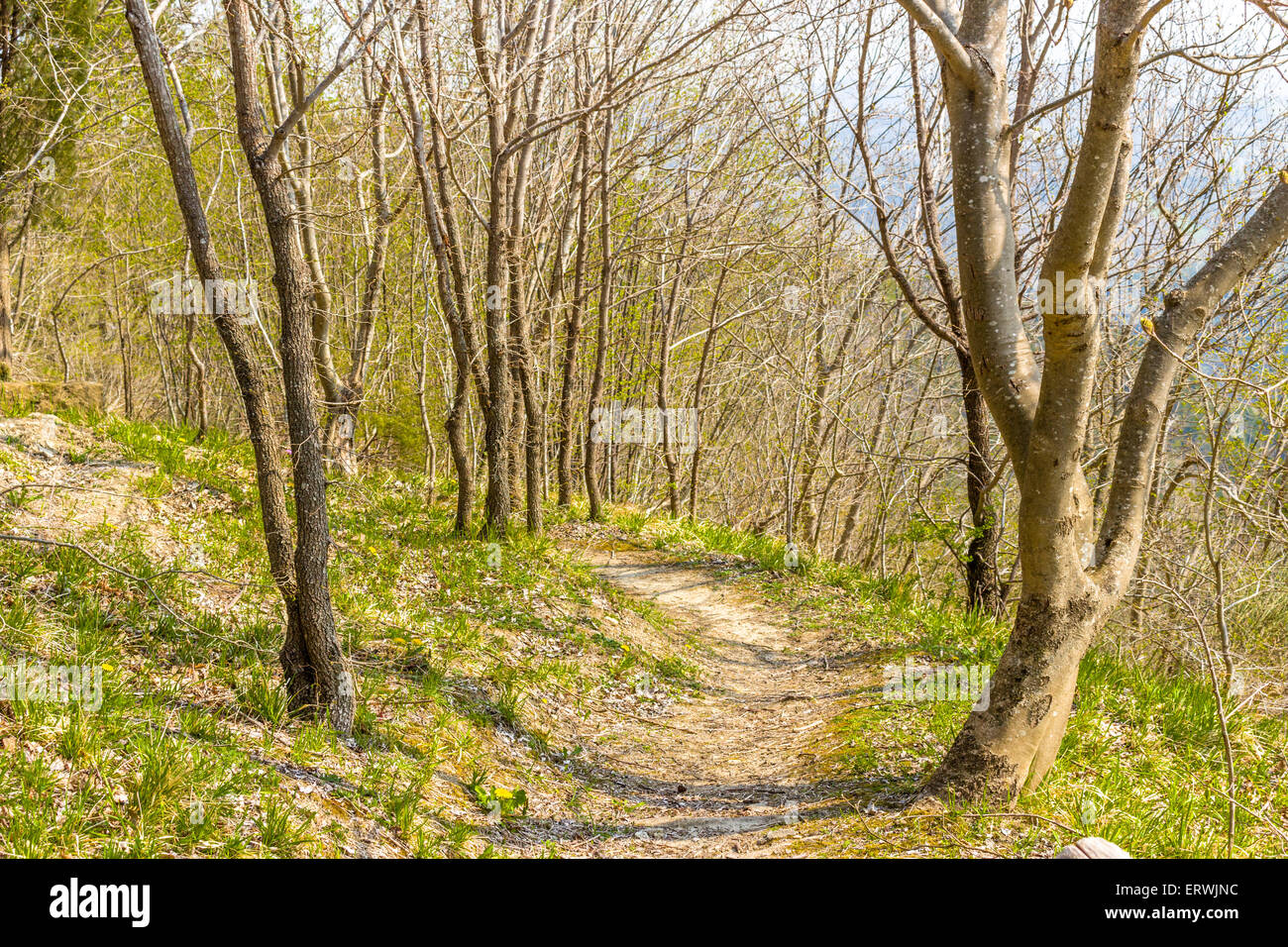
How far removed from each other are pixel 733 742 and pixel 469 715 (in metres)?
1.96

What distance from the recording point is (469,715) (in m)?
5.29

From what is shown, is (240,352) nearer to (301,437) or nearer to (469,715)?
(301,437)

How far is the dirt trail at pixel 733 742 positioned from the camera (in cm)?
443

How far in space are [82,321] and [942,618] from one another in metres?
21.5

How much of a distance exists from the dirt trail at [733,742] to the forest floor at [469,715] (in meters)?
0.03

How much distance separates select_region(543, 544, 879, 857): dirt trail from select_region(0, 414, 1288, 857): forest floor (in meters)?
0.03

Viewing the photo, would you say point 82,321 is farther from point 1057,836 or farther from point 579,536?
point 1057,836

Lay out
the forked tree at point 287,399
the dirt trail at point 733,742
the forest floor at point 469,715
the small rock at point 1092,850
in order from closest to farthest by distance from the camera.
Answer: the small rock at point 1092,850
the forest floor at point 469,715
the forked tree at point 287,399
the dirt trail at point 733,742

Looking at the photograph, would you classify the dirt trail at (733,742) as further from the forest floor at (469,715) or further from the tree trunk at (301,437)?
the tree trunk at (301,437)

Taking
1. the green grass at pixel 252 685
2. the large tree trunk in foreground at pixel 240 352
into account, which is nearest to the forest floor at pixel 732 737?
the green grass at pixel 252 685

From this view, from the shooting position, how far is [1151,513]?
9555mm

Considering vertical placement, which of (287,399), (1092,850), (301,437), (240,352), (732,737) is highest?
(240,352)

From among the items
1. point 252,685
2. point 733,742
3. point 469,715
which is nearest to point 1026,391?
point 733,742
